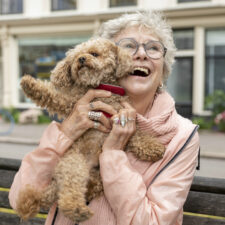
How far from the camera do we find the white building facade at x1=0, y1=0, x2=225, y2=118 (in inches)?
472

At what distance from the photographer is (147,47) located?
6.33 feet

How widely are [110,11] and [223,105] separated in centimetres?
573


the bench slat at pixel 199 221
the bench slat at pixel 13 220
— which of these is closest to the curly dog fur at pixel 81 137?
the bench slat at pixel 199 221

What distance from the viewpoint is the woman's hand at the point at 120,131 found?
1779 millimetres

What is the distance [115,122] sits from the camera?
1793mm

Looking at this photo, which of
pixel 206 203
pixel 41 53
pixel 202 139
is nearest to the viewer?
pixel 206 203

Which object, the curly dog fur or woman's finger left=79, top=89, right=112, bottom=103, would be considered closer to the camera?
the curly dog fur

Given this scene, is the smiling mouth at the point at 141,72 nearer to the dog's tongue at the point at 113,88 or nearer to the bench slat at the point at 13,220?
the dog's tongue at the point at 113,88

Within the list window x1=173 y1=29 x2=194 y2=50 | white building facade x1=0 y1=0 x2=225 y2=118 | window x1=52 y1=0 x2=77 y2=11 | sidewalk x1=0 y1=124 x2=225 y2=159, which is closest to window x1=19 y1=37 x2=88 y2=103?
white building facade x1=0 y1=0 x2=225 y2=118

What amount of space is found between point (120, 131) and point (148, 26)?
2.30 feet

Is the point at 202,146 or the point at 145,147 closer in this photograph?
the point at 145,147

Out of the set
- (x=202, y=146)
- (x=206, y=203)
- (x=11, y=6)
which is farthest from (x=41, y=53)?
(x=206, y=203)

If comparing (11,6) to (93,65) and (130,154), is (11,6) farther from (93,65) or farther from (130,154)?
(130,154)

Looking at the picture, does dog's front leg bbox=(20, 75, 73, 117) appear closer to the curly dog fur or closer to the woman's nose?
the curly dog fur
